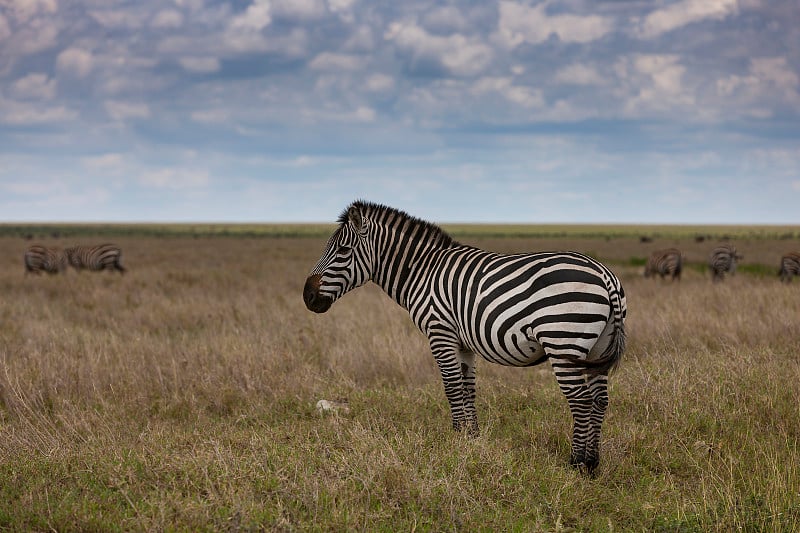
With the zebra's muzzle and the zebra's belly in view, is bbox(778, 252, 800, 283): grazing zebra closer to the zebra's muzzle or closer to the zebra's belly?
the zebra's belly

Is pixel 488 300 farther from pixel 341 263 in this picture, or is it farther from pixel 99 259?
pixel 99 259

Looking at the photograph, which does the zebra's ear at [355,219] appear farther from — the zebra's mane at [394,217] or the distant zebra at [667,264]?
the distant zebra at [667,264]

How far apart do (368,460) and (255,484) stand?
33.9 inches

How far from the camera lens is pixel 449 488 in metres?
4.55

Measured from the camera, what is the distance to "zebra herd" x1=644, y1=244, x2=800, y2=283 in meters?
21.9

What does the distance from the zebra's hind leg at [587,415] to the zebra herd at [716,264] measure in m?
18.9

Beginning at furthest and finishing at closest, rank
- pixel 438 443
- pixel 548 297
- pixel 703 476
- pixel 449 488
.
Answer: pixel 438 443
pixel 703 476
pixel 548 297
pixel 449 488

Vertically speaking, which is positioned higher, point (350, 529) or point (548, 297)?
point (548, 297)

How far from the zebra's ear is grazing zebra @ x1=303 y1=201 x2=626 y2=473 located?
0.4 inches

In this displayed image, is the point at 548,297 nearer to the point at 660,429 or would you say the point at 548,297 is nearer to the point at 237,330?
the point at 660,429

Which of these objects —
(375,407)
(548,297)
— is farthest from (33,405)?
(548,297)

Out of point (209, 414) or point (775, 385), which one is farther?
point (209, 414)

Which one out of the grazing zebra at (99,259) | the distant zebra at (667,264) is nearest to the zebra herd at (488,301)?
the distant zebra at (667,264)

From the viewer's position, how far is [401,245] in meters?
6.18
